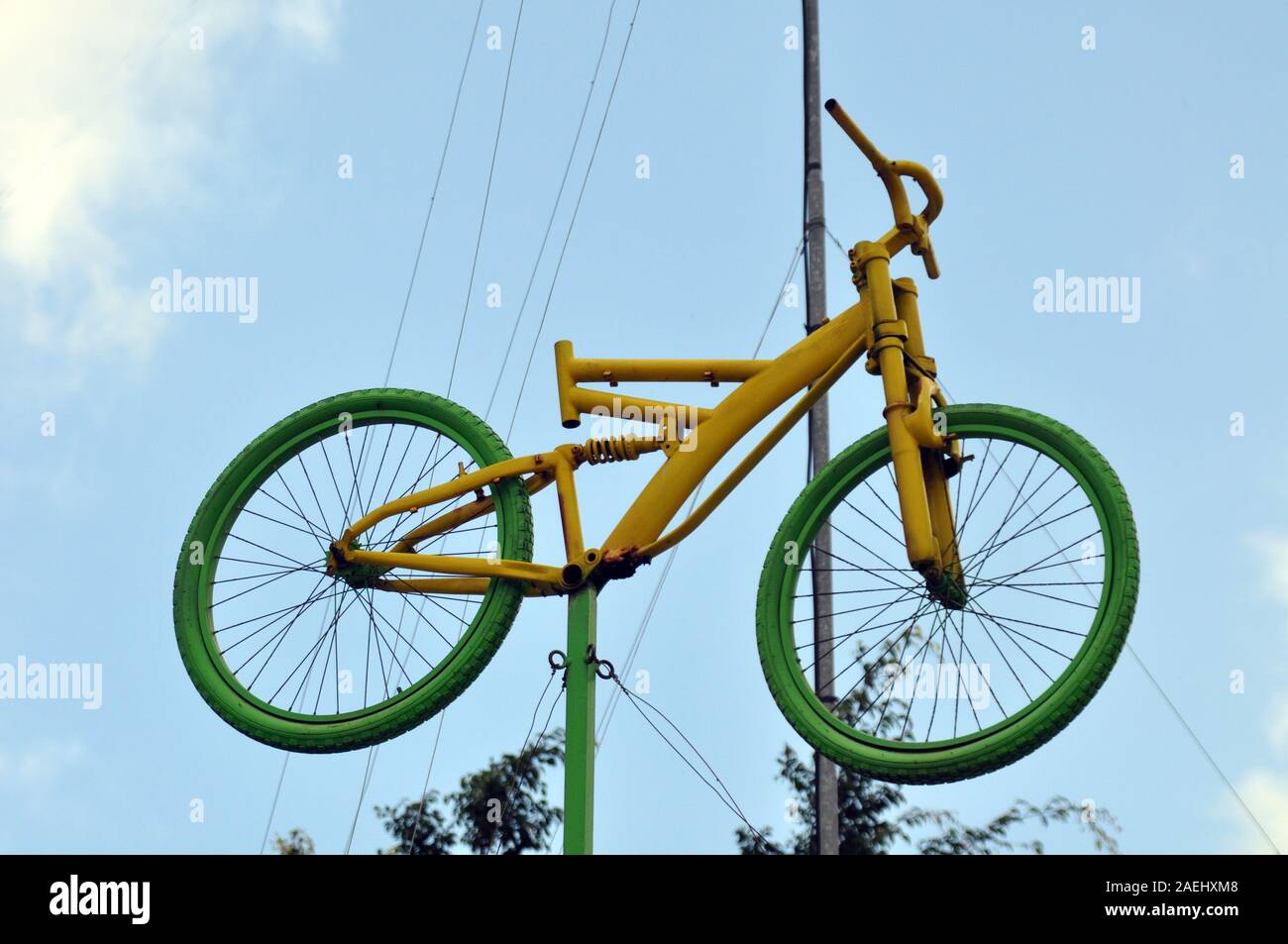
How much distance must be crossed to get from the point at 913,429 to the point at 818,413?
4560 mm

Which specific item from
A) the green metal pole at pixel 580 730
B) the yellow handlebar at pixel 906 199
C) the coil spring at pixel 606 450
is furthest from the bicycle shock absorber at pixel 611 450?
the yellow handlebar at pixel 906 199

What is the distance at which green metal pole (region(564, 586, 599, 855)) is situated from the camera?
7.65 m

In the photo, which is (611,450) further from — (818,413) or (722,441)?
(818,413)

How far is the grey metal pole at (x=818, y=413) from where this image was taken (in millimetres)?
11234

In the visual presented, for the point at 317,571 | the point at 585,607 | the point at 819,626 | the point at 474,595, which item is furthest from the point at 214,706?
the point at 819,626

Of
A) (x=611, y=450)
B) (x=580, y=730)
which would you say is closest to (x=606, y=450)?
(x=611, y=450)

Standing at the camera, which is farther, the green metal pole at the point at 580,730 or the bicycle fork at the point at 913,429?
the bicycle fork at the point at 913,429

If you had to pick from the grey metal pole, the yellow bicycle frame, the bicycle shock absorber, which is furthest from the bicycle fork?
the grey metal pole

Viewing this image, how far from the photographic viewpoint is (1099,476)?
7809 millimetres

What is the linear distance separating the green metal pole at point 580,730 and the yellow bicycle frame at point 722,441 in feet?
0.64

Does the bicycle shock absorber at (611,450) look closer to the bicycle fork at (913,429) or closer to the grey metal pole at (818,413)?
the bicycle fork at (913,429)
